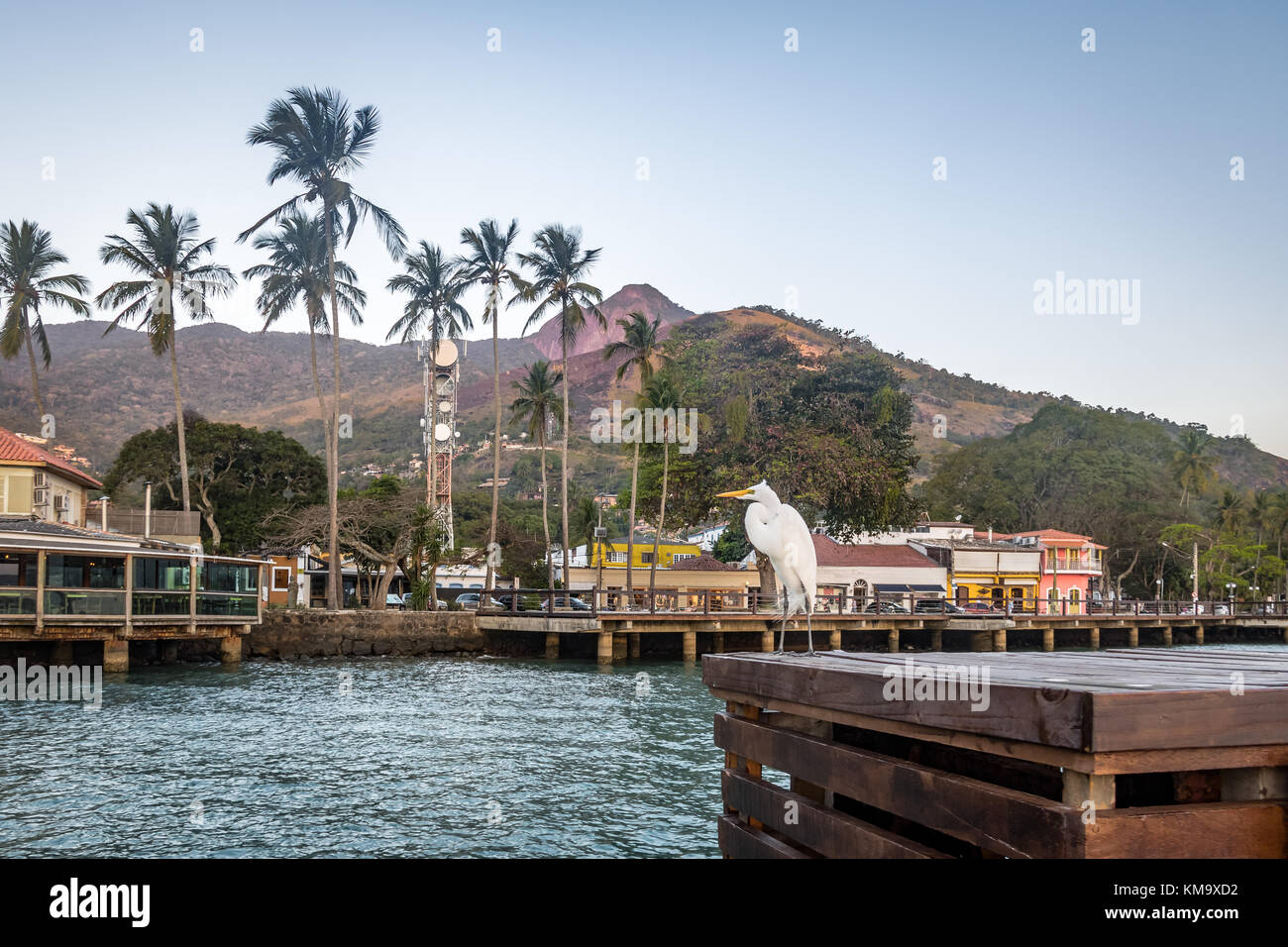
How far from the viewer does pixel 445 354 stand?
55.0 meters

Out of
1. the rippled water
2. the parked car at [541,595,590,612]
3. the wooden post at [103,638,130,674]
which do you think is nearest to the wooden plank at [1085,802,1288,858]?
the rippled water

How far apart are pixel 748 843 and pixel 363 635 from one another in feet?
96.8

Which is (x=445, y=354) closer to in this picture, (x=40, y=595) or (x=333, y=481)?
(x=333, y=481)

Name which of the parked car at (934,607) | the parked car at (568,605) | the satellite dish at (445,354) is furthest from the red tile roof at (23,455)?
the parked car at (934,607)

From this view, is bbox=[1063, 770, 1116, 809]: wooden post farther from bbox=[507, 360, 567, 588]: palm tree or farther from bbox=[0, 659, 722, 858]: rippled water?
bbox=[507, 360, 567, 588]: palm tree

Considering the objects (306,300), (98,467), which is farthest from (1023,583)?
(98,467)

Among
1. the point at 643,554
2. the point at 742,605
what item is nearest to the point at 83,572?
the point at 742,605

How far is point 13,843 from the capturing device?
9359mm

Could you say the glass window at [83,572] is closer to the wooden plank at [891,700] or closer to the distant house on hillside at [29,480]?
the distant house on hillside at [29,480]

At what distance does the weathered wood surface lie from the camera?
2672 millimetres

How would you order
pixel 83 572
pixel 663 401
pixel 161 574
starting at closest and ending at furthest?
1. pixel 83 572
2. pixel 161 574
3. pixel 663 401

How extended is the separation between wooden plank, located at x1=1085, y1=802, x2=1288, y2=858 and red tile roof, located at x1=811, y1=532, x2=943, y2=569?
163 feet

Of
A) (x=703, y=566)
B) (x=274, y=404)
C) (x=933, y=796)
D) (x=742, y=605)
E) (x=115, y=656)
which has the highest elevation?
(x=274, y=404)
